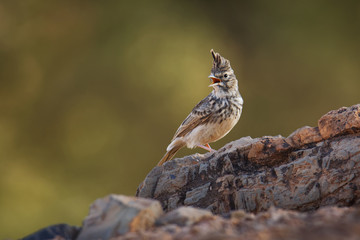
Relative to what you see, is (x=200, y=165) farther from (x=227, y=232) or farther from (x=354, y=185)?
(x=227, y=232)

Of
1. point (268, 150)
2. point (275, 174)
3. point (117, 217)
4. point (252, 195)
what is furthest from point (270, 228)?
point (268, 150)

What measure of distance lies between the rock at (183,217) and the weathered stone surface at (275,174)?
1.25 m

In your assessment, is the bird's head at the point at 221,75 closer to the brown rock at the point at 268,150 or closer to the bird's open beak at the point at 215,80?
the bird's open beak at the point at 215,80

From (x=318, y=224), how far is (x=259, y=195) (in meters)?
1.79

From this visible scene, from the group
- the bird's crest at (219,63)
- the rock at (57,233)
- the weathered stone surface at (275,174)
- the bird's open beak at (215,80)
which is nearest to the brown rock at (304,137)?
the weathered stone surface at (275,174)

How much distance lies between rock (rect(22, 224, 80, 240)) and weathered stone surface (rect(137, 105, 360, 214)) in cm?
141

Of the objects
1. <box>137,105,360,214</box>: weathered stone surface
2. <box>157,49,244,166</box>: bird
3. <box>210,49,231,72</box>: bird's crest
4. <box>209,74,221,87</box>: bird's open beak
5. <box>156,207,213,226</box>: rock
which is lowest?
<box>156,207,213,226</box>: rock

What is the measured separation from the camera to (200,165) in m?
4.94

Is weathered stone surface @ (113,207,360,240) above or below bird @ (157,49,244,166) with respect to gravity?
below

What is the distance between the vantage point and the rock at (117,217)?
9.60 ft

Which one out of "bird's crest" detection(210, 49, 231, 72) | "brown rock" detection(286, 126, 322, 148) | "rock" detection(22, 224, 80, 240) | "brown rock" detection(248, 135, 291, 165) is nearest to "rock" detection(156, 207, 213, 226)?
"rock" detection(22, 224, 80, 240)

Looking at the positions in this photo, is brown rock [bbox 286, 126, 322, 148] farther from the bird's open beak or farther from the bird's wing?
the bird's open beak

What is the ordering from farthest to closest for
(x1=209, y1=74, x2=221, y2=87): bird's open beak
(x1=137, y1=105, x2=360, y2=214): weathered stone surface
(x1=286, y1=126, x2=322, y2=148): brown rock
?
1. (x1=209, y1=74, x2=221, y2=87): bird's open beak
2. (x1=286, y1=126, x2=322, y2=148): brown rock
3. (x1=137, y1=105, x2=360, y2=214): weathered stone surface

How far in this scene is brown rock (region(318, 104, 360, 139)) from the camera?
4473 millimetres
